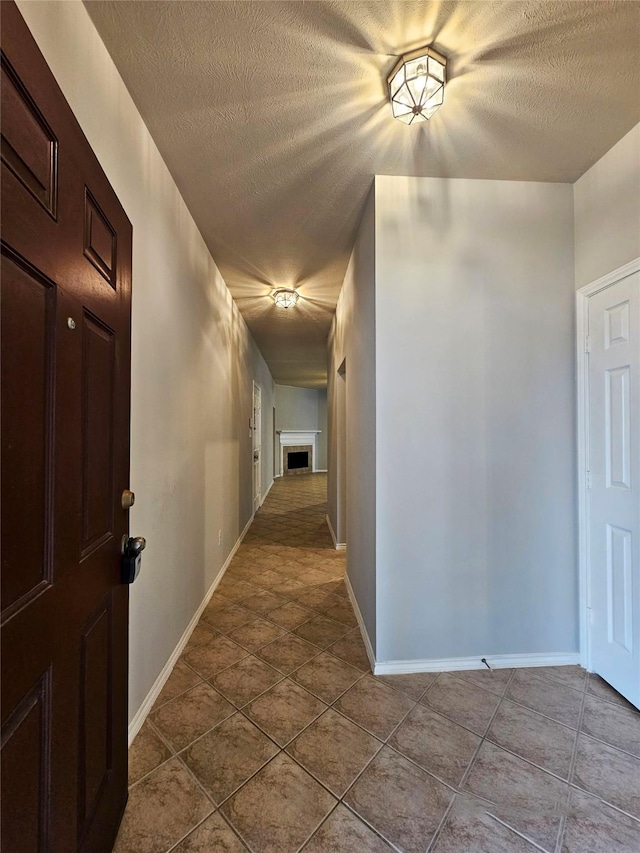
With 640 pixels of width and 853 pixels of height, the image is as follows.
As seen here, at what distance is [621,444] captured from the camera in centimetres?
175

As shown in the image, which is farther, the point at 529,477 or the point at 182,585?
the point at 182,585

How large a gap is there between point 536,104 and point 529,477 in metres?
1.72

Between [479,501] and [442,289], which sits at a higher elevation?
[442,289]

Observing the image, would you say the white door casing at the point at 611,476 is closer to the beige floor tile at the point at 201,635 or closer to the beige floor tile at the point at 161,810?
the beige floor tile at the point at 161,810

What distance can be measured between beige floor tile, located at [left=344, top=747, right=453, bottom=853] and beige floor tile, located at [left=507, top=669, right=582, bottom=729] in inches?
27.0

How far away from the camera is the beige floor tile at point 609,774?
1.22 meters

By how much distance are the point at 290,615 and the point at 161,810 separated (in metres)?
1.33

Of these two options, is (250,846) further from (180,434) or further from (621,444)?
(621,444)

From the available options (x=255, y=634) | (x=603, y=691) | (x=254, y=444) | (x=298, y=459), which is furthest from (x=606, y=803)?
(x=298, y=459)

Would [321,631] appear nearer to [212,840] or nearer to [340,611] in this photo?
[340,611]

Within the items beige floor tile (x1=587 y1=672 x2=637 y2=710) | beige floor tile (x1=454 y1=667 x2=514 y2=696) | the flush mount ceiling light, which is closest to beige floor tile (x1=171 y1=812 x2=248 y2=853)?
beige floor tile (x1=454 y1=667 x2=514 y2=696)

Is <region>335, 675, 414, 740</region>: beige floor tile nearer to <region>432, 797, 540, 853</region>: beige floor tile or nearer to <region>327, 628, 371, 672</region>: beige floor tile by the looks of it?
<region>327, 628, 371, 672</region>: beige floor tile

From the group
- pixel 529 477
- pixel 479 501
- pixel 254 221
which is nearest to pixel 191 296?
pixel 254 221

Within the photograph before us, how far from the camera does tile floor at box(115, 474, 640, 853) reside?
112 centimetres
